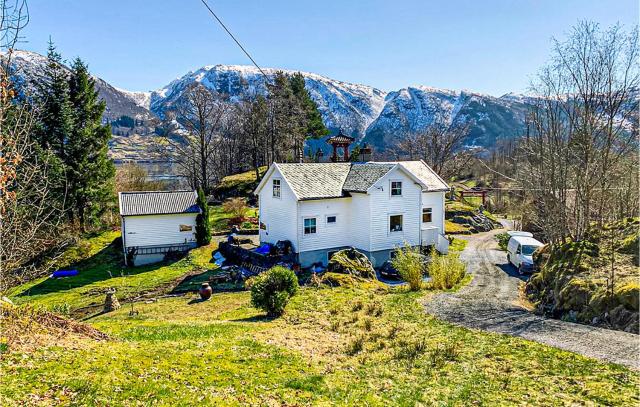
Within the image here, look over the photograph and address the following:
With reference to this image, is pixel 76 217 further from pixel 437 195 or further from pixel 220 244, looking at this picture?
pixel 437 195

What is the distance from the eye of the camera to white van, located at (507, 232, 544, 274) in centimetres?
2386

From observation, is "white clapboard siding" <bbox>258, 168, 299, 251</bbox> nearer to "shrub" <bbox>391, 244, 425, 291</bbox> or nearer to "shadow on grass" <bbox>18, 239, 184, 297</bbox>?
"shrub" <bbox>391, 244, 425, 291</bbox>

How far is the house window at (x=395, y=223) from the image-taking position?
26.9 m

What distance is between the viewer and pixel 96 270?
29922mm

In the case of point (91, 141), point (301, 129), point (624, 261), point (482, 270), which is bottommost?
point (482, 270)

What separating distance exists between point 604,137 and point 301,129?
42.4 m

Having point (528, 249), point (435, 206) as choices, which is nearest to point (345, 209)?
point (435, 206)

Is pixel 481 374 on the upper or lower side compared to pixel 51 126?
lower

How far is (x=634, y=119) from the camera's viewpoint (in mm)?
19484

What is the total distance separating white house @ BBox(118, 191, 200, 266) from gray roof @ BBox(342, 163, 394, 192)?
44.7 ft

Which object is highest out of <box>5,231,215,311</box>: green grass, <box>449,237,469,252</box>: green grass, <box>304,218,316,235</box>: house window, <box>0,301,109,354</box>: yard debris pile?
<box>304,218,316,235</box>: house window

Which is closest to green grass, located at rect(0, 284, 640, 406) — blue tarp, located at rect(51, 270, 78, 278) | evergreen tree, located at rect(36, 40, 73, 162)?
blue tarp, located at rect(51, 270, 78, 278)

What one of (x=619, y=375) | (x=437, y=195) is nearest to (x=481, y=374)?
(x=619, y=375)

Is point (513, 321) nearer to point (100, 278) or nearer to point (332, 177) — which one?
point (332, 177)
